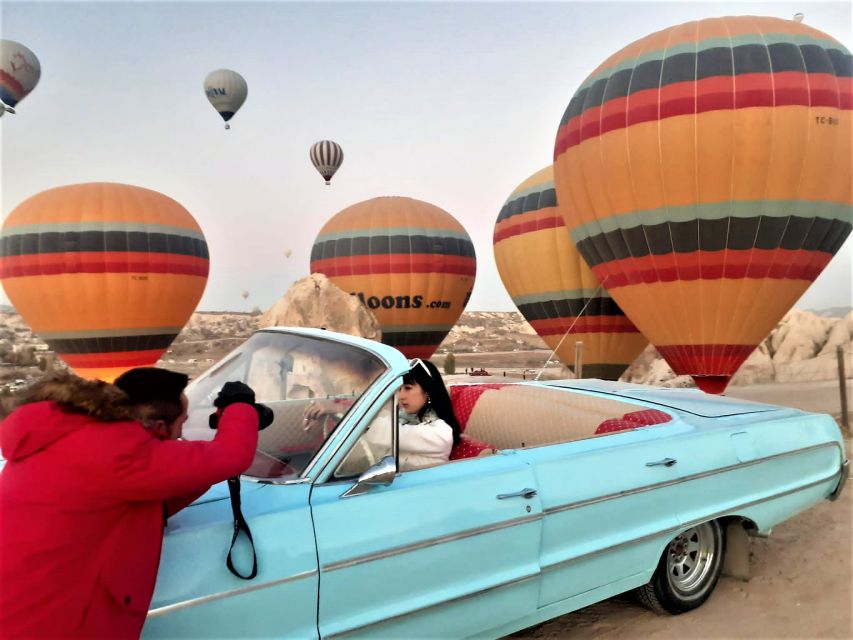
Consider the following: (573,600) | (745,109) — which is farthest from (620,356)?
(573,600)

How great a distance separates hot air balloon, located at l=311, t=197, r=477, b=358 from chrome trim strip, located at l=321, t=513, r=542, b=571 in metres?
17.4

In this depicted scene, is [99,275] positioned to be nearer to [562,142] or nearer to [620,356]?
[562,142]

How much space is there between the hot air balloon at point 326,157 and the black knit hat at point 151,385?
29.0 m

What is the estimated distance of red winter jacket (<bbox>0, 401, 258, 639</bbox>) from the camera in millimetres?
1586

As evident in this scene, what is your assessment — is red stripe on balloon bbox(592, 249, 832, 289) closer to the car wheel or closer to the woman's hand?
the car wheel

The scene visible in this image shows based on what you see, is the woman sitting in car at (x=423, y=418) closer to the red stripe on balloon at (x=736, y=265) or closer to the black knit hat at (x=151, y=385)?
the black knit hat at (x=151, y=385)

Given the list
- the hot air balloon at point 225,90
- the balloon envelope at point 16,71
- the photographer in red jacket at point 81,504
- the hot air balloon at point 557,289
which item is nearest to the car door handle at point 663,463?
the photographer in red jacket at point 81,504

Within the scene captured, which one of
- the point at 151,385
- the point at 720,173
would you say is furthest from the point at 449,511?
the point at 720,173

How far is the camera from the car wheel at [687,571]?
3.44 metres

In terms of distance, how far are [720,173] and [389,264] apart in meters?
12.2

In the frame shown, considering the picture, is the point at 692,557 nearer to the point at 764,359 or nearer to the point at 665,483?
the point at 665,483

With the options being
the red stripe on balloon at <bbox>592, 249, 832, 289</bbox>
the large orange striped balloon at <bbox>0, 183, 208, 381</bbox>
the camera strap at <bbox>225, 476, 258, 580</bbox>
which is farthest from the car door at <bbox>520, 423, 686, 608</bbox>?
the large orange striped balloon at <bbox>0, 183, 208, 381</bbox>

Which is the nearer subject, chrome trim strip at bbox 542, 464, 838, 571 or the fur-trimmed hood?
the fur-trimmed hood

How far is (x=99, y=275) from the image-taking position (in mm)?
17422
